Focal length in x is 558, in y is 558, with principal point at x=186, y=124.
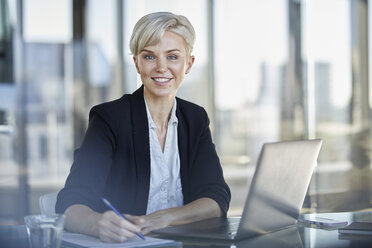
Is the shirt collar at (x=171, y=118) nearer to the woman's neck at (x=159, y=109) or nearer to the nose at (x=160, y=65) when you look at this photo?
the woman's neck at (x=159, y=109)

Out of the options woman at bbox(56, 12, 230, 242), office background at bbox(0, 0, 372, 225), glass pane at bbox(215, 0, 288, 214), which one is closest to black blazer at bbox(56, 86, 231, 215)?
woman at bbox(56, 12, 230, 242)

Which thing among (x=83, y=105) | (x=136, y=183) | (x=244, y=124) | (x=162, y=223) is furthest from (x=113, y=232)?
(x=244, y=124)

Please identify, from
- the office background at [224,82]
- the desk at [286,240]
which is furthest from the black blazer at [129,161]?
the office background at [224,82]

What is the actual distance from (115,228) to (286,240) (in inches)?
18.2

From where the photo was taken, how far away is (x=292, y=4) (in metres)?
5.49

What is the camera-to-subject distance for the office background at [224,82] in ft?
16.0

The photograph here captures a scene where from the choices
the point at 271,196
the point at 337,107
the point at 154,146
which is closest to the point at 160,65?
the point at 154,146

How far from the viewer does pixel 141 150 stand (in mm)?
2000

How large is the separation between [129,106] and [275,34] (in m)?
3.66

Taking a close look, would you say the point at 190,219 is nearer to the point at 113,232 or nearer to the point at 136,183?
the point at 136,183

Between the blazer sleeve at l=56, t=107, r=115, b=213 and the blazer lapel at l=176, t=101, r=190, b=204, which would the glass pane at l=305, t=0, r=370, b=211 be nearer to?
the blazer lapel at l=176, t=101, r=190, b=204

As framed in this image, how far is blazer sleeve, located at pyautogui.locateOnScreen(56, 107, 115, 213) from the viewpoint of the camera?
1756mm

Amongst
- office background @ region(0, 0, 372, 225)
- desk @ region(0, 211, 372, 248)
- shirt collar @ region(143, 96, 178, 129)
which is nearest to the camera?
desk @ region(0, 211, 372, 248)

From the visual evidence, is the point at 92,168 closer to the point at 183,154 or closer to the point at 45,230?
the point at 183,154
